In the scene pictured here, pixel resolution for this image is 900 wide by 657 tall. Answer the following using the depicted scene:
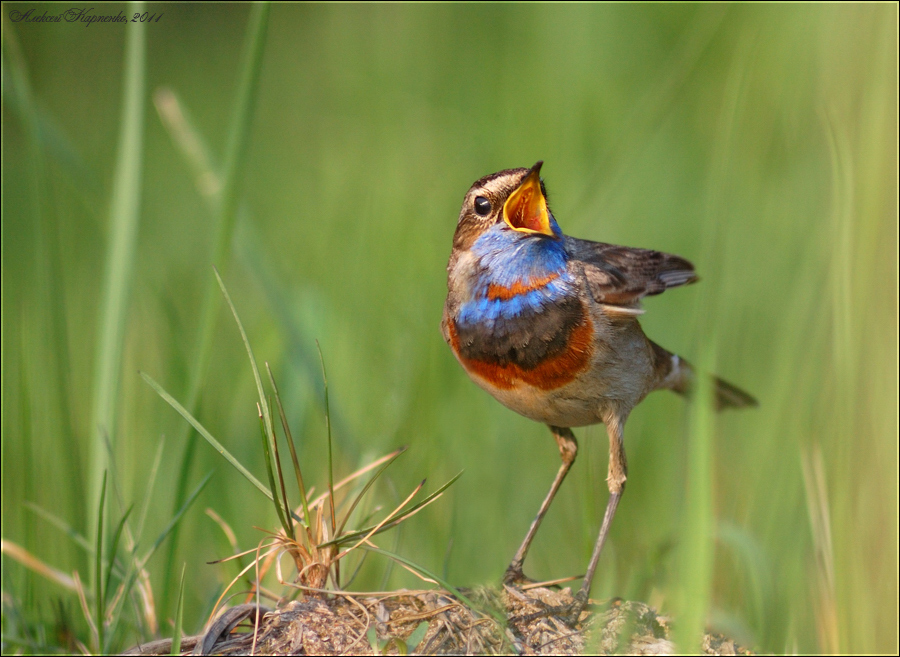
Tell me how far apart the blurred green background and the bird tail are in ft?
0.46

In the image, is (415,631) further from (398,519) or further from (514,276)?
(514,276)

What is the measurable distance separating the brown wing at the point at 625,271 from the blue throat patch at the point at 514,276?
14cm

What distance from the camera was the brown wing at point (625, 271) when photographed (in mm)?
2854

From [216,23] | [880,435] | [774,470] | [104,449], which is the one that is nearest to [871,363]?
[880,435]

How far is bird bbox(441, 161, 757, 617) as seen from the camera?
2691 mm

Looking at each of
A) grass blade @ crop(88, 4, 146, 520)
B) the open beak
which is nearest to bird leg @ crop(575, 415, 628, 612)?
the open beak

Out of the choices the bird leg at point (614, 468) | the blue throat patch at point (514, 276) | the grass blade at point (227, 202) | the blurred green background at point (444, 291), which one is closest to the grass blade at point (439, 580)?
the blurred green background at point (444, 291)

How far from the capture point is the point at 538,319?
270 cm

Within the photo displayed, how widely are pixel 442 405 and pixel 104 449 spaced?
1.67 metres

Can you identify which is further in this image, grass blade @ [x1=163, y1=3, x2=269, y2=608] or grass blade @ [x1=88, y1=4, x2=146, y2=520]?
grass blade @ [x1=88, y1=4, x2=146, y2=520]

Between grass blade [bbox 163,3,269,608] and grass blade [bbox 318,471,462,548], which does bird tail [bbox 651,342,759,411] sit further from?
grass blade [bbox 163,3,269,608]

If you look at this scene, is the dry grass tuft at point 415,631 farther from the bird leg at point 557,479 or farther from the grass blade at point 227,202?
the grass blade at point 227,202

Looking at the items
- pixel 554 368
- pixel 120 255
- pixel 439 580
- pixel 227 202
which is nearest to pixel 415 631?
pixel 439 580

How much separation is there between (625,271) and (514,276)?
475 millimetres
